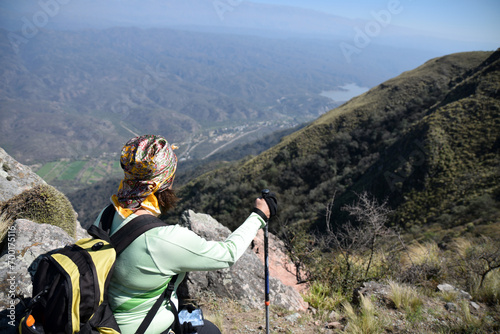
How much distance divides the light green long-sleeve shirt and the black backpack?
8cm

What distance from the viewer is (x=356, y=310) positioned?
156 inches

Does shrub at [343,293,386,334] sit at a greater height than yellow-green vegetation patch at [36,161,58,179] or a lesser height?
greater

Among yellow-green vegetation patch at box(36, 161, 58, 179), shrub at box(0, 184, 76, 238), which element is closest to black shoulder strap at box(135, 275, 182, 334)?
shrub at box(0, 184, 76, 238)

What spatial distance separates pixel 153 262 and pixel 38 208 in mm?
5211

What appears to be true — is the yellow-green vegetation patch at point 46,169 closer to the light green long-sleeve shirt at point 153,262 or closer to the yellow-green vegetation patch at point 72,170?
the yellow-green vegetation patch at point 72,170

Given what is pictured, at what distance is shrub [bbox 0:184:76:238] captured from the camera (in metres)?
5.23

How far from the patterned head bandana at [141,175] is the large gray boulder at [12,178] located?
649cm

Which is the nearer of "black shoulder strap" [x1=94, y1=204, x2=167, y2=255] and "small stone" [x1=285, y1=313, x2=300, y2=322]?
"black shoulder strap" [x1=94, y1=204, x2=167, y2=255]

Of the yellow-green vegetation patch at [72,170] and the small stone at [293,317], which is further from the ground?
the small stone at [293,317]

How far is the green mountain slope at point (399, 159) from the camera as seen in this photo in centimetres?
1989

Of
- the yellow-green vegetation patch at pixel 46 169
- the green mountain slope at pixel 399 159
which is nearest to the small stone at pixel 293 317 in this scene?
the green mountain slope at pixel 399 159

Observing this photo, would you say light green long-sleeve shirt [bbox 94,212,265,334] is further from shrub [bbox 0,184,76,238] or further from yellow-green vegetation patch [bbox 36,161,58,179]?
yellow-green vegetation patch [bbox 36,161,58,179]

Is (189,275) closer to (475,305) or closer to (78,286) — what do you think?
(78,286)

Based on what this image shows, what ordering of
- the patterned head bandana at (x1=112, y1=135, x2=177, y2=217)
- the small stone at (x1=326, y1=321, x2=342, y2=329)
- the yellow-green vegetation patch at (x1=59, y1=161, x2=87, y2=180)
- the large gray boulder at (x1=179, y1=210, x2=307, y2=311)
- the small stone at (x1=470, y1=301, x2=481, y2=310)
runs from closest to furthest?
the patterned head bandana at (x1=112, y1=135, x2=177, y2=217) < the small stone at (x1=326, y1=321, x2=342, y2=329) < the small stone at (x1=470, y1=301, x2=481, y2=310) < the large gray boulder at (x1=179, y1=210, x2=307, y2=311) < the yellow-green vegetation patch at (x1=59, y1=161, x2=87, y2=180)
